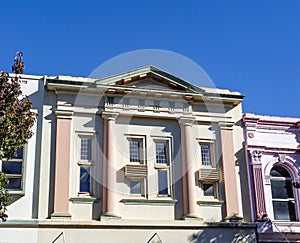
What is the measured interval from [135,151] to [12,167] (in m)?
4.25

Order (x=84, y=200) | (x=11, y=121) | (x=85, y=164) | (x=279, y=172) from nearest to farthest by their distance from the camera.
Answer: (x=11, y=121) < (x=84, y=200) < (x=85, y=164) < (x=279, y=172)

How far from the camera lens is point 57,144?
1683 centimetres

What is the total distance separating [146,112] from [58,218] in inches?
196

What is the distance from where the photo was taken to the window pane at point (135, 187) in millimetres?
17203

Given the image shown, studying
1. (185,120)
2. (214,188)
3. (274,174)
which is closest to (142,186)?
(214,188)

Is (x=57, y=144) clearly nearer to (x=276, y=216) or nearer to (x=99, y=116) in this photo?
(x=99, y=116)

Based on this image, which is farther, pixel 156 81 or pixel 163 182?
pixel 156 81

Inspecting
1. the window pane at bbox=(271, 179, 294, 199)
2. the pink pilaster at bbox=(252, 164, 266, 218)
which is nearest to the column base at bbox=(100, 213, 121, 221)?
the pink pilaster at bbox=(252, 164, 266, 218)

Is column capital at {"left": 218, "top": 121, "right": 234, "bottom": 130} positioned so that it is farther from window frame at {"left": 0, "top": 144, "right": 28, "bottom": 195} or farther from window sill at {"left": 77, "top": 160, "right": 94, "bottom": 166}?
window frame at {"left": 0, "top": 144, "right": 28, "bottom": 195}

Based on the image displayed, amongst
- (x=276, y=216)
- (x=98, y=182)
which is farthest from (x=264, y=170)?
(x=98, y=182)

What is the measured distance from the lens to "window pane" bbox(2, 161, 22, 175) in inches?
641

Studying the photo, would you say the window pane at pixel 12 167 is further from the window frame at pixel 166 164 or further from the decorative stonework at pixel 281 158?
the decorative stonework at pixel 281 158

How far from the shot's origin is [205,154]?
18391mm

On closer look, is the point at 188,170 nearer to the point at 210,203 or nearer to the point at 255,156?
the point at 210,203
